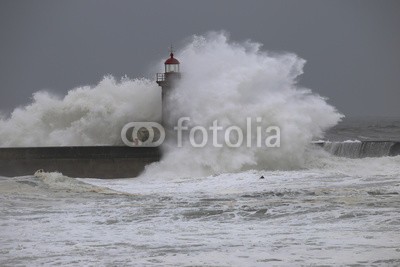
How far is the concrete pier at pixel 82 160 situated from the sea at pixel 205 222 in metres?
2.12

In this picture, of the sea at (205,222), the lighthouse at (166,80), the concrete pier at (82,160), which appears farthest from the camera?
the lighthouse at (166,80)

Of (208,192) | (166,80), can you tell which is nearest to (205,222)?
(208,192)

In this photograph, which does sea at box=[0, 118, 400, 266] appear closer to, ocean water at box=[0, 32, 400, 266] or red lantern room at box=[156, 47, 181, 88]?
ocean water at box=[0, 32, 400, 266]

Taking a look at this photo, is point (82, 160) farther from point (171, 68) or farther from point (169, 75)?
point (171, 68)

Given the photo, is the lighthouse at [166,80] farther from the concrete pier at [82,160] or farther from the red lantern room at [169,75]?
the concrete pier at [82,160]

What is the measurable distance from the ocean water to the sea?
0.07 feet

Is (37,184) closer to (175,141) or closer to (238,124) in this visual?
(175,141)

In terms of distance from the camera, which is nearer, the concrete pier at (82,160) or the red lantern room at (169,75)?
the concrete pier at (82,160)

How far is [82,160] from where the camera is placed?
20312 millimetres

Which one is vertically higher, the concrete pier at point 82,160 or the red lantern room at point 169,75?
the red lantern room at point 169,75

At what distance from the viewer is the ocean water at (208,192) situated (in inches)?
371

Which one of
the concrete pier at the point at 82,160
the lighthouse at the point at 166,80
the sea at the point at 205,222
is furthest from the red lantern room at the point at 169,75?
the sea at the point at 205,222

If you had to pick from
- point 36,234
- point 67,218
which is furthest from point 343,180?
point 36,234

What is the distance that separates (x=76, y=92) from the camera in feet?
87.0
